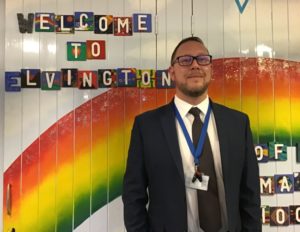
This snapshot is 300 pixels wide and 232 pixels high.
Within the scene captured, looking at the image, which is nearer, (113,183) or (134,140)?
(134,140)

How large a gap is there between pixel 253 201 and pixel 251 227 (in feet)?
0.38

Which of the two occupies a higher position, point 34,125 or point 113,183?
point 34,125

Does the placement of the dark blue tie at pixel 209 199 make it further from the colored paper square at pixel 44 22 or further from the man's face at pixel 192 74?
the colored paper square at pixel 44 22

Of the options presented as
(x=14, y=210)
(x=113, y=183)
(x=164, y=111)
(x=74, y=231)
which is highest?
(x=164, y=111)

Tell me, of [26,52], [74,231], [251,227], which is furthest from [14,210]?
[251,227]

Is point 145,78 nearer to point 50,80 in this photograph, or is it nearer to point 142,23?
point 142,23

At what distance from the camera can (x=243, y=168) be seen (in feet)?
5.12

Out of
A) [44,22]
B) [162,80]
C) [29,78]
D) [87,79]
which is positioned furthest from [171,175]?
[44,22]

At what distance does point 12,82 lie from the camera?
2074 millimetres

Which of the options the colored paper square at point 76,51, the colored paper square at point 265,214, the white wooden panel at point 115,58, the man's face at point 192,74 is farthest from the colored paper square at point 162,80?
the colored paper square at point 265,214

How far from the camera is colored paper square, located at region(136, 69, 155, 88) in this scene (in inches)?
83.6

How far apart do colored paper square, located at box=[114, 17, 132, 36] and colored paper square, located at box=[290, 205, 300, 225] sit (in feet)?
4.89

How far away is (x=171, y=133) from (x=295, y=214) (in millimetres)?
1190

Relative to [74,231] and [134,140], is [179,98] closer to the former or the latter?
[134,140]
